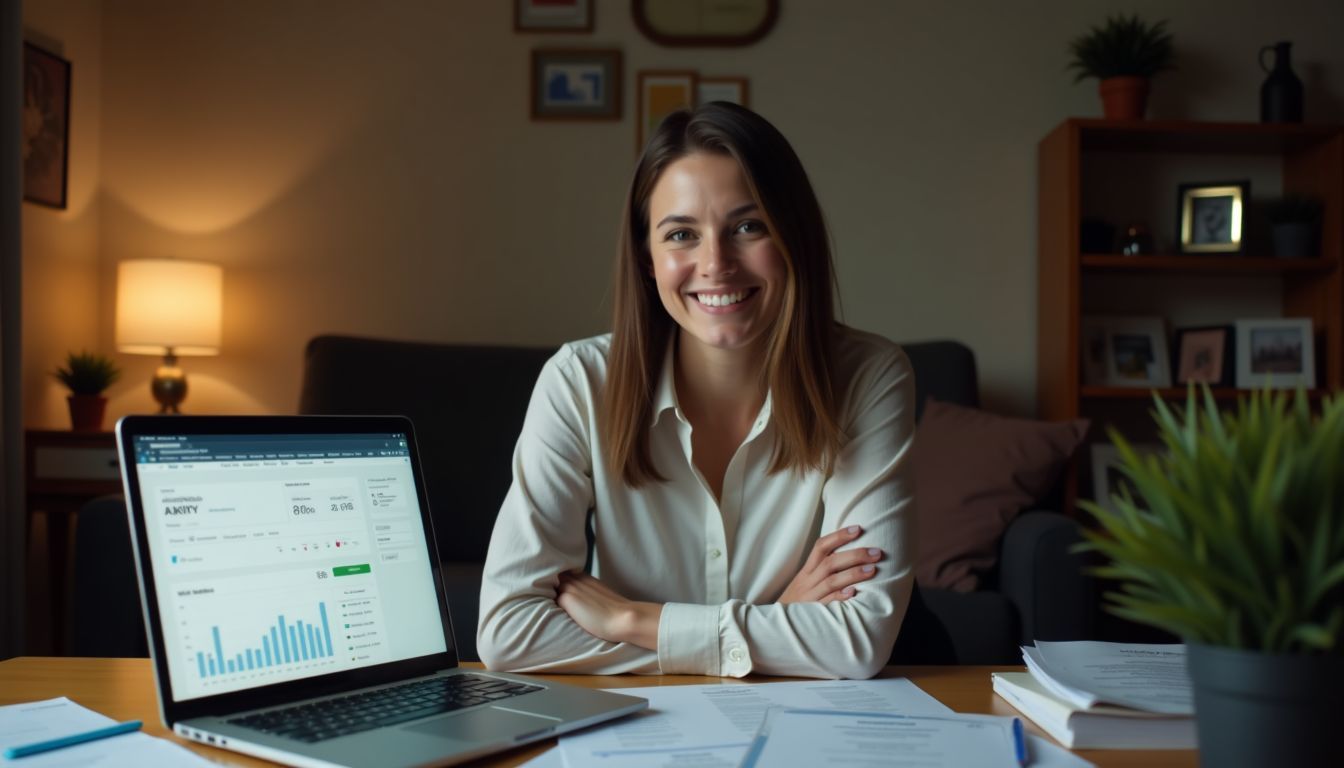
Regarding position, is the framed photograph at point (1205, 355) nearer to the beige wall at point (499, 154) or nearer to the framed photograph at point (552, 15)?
the beige wall at point (499, 154)

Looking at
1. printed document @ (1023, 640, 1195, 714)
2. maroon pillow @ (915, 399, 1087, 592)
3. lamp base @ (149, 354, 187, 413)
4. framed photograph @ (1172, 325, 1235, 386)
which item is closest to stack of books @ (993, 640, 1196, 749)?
printed document @ (1023, 640, 1195, 714)

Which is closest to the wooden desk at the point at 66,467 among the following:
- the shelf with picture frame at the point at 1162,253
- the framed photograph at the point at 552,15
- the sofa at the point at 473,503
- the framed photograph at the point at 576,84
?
the sofa at the point at 473,503

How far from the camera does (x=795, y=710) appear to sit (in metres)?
0.84

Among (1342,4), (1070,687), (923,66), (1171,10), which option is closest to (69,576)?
(923,66)

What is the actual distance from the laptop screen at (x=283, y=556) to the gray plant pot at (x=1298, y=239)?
117 inches

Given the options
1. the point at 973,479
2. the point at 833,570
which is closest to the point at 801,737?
the point at 833,570

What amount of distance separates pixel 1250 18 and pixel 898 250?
1276 millimetres

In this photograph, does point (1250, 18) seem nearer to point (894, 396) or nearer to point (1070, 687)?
point (894, 396)

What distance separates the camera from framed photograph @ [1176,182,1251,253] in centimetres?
322

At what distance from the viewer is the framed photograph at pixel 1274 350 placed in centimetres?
315

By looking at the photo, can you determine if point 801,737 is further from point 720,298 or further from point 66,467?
point 66,467

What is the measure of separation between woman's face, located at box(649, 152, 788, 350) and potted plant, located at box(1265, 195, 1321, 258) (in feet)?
7.90

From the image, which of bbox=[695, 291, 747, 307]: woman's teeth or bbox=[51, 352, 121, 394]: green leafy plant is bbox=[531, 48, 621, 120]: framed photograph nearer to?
bbox=[51, 352, 121, 394]: green leafy plant

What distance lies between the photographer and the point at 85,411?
299 cm
